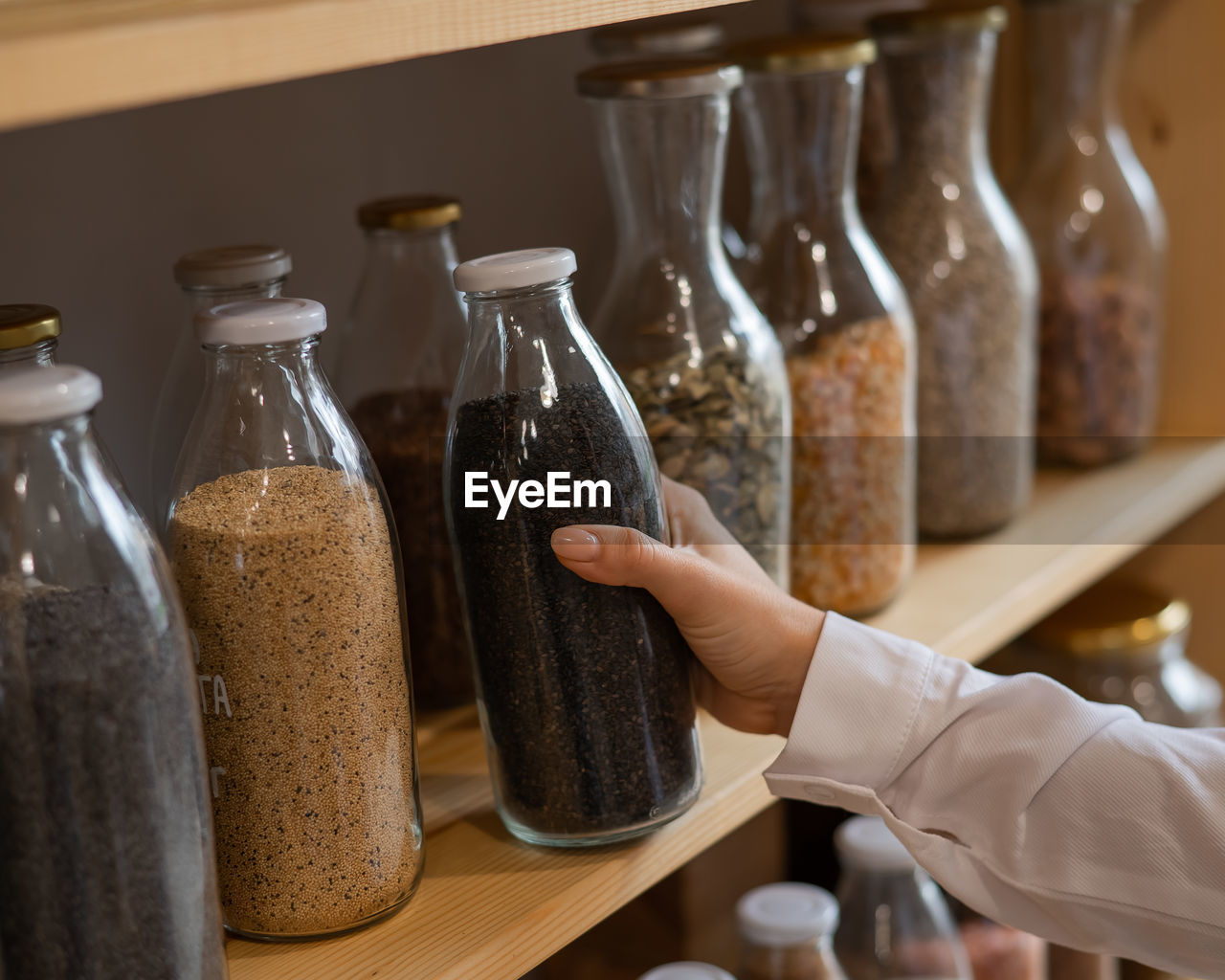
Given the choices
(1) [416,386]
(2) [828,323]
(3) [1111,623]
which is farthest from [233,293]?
(3) [1111,623]

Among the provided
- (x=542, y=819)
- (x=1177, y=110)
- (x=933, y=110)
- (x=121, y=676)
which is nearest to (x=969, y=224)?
Answer: (x=933, y=110)

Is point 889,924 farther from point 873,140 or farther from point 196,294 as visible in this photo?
point 196,294

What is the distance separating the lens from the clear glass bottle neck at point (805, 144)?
0.77 meters

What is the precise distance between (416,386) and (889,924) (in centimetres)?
62

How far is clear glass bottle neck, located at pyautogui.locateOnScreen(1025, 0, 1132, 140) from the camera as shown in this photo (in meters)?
1.02

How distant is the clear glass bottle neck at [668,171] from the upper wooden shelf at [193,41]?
216 millimetres

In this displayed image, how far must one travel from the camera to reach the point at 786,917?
2.91 ft

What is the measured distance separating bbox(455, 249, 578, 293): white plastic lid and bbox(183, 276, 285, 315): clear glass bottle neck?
5.2 inches

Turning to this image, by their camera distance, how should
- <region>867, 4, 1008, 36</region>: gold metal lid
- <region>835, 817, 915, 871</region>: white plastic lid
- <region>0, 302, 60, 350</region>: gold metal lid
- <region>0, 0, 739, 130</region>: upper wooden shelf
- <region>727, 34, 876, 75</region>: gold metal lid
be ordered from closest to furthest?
1. <region>0, 0, 739, 130</region>: upper wooden shelf
2. <region>0, 302, 60, 350</region>: gold metal lid
3. <region>727, 34, 876, 75</region>: gold metal lid
4. <region>867, 4, 1008, 36</region>: gold metal lid
5. <region>835, 817, 915, 871</region>: white plastic lid

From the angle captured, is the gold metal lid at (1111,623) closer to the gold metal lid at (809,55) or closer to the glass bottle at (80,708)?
the gold metal lid at (809,55)

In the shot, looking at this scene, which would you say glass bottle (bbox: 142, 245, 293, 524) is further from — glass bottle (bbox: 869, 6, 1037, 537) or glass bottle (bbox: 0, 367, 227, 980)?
glass bottle (bbox: 869, 6, 1037, 537)

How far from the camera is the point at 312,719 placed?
508 mm

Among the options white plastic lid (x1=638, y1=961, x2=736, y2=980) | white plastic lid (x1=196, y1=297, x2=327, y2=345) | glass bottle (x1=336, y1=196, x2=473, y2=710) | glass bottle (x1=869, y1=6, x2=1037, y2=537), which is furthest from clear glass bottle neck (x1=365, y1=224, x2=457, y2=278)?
white plastic lid (x1=638, y1=961, x2=736, y2=980)

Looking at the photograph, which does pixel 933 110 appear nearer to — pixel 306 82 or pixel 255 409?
pixel 306 82
